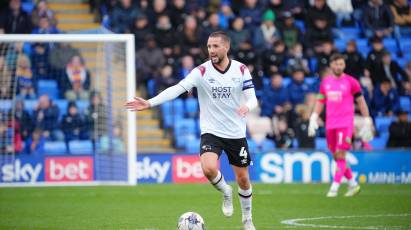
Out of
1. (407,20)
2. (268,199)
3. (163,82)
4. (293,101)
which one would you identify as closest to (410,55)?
(407,20)

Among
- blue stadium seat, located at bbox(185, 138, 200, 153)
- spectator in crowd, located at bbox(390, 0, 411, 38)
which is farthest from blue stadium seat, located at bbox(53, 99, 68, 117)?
spectator in crowd, located at bbox(390, 0, 411, 38)

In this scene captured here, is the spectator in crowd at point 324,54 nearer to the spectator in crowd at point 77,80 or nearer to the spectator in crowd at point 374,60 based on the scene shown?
the spectator in crowd at point 374,60

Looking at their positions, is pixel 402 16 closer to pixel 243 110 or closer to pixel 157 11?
pixel 157 11

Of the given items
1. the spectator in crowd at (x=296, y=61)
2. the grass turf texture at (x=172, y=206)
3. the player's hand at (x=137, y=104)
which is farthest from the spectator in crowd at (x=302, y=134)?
the player's hand at (x=137, y=104)

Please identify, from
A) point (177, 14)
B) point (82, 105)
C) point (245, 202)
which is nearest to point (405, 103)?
point (177, 14)

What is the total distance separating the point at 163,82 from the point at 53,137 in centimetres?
340

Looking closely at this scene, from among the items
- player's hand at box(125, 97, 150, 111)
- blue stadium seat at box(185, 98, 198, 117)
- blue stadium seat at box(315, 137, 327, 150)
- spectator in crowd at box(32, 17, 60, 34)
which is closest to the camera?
player's hand at box(125, 97, 150, 111)

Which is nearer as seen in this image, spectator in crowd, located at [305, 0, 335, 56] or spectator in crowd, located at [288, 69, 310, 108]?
spectator in crowd, located at [288, 69, 310, 108]

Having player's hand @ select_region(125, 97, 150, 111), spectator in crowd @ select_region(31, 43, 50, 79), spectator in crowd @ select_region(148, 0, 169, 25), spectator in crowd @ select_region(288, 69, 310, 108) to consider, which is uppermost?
spectator in crowd @ select_region(148, 0, 169, 25)

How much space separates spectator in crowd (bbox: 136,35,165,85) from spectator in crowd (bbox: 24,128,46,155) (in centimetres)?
362

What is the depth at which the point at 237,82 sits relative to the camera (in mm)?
11148

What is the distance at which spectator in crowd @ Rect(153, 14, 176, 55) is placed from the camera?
24.9m

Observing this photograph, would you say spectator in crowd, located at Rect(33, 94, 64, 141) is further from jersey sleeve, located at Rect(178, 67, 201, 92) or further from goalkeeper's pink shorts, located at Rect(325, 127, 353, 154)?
jersey sleeve, located at Rect(178, 67, 201, 92)

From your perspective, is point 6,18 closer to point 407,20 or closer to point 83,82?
point 83,82
